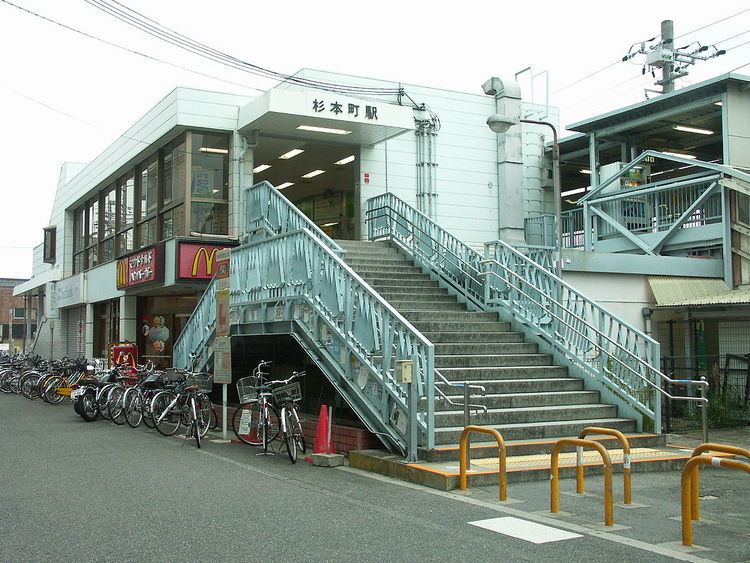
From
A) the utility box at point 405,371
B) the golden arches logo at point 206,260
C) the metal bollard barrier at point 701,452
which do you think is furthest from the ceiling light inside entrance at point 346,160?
the metal bollard barrier at point 701,452

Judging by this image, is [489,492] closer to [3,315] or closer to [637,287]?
[637,287]

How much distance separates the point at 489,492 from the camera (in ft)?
27.3

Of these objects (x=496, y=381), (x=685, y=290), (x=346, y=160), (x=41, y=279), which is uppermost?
(x=346, y=160)

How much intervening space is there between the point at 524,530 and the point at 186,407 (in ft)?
26.4

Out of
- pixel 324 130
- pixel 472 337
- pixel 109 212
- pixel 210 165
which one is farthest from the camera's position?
pixel 109 212

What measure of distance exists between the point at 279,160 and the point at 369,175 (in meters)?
3.22

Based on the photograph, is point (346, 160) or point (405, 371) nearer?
point (405, 371)

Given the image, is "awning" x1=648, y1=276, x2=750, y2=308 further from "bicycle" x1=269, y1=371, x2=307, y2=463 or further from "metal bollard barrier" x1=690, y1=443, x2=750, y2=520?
"metal bollard barrier" x1=690, y1=443, x2=750, y2=520

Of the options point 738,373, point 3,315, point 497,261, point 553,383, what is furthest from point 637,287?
point 3,315

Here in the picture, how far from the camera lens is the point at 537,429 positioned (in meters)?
10.4

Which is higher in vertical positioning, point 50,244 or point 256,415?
point 50,244

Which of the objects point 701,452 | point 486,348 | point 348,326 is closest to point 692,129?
point 486,348

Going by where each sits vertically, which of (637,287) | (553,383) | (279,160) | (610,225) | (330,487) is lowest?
(330,487)

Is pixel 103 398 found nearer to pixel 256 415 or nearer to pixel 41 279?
pixel 256 415
